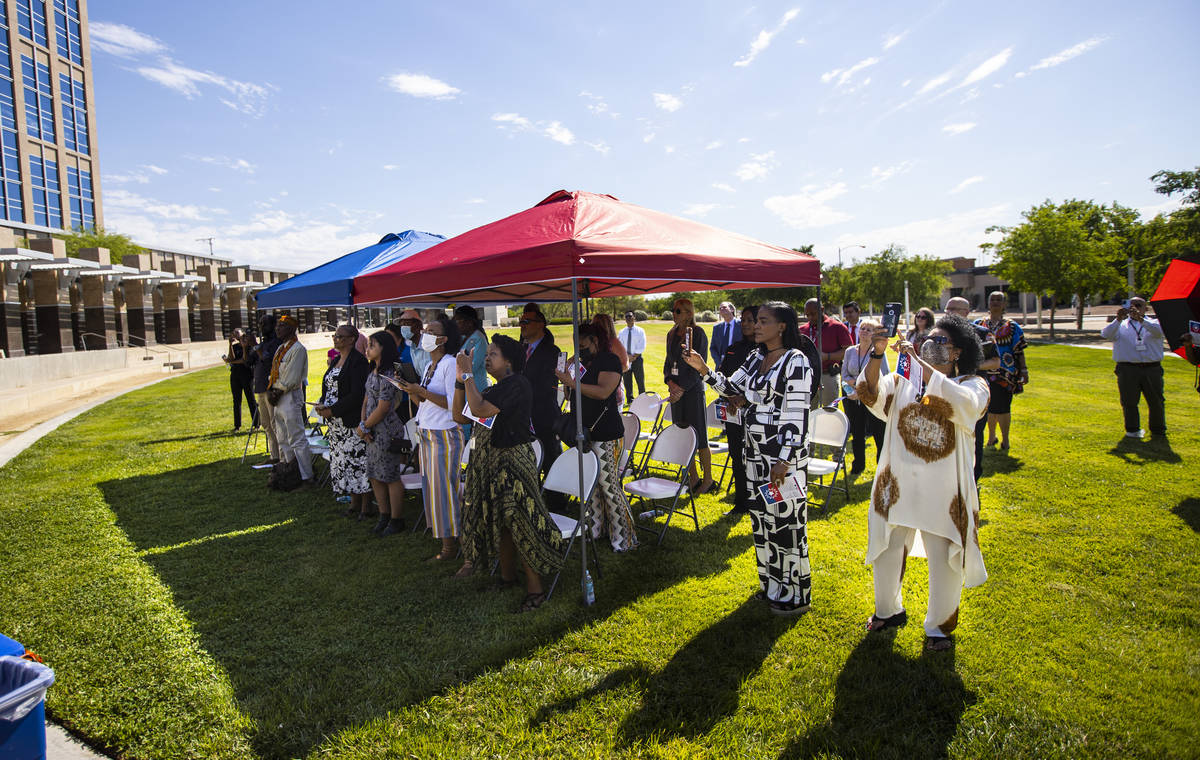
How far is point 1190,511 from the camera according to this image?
18.1ft

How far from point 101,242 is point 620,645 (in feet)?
200

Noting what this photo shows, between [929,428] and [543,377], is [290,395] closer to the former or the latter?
[543,377]

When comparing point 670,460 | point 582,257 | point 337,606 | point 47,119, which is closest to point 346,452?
point 337,606

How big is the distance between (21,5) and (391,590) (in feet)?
238

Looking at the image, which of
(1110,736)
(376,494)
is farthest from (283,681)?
(1110,736)

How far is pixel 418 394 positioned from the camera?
480 cm

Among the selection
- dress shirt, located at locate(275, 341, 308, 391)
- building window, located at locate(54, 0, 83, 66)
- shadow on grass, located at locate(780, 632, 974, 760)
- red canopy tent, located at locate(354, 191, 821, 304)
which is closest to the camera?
shadow on grass, located at locate(780, 632, 974, 760)

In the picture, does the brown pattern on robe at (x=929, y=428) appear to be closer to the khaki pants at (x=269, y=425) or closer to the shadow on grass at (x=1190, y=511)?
the shadow on grass at (x=1190, y=511)

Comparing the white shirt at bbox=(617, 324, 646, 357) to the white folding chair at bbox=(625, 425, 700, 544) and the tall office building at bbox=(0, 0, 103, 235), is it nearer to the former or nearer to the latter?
the white folding chair at bbox=(625, 425, 700, 544)

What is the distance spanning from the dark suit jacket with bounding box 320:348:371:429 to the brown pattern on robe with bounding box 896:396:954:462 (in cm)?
459

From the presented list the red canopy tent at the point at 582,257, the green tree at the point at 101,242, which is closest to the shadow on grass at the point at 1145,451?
the red canopy tent at the point at 582,257

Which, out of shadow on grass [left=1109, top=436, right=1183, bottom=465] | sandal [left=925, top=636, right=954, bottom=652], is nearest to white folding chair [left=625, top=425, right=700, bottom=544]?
sandal [left=925, top=636, right=954, bottom=652]

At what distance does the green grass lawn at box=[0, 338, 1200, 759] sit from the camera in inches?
116

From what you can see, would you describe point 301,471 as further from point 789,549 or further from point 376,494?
point 789,549
